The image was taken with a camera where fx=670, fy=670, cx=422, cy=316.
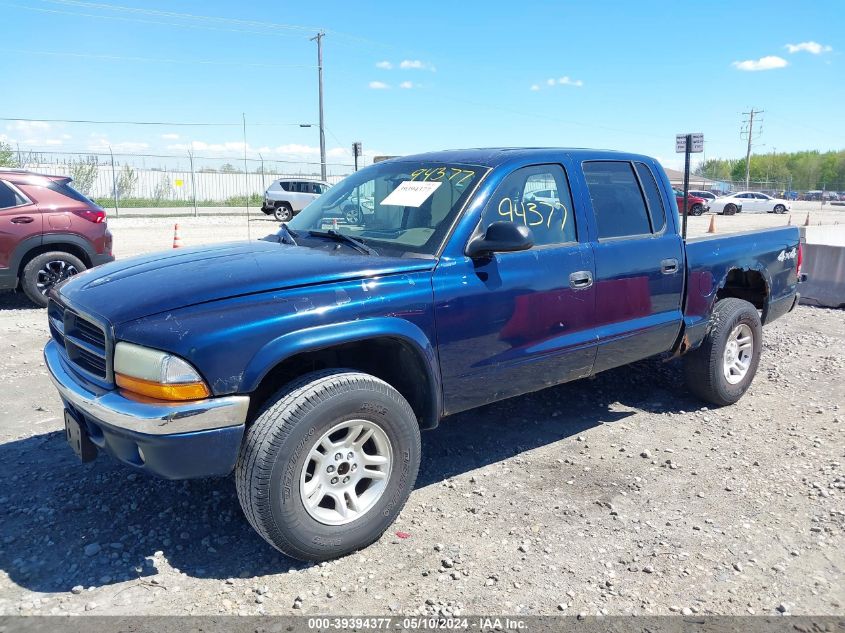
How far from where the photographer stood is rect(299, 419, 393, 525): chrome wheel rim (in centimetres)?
297

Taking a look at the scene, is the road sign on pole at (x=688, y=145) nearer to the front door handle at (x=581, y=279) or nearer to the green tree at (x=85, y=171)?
the front door handle at (x=581, y=279)

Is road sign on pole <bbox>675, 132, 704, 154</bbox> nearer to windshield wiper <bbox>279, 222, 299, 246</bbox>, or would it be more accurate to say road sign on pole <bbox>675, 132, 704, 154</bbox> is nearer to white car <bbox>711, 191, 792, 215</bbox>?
windshield wiper <bbox>279, 222, 299, 246</bbox>

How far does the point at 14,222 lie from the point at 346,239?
19.5 ft

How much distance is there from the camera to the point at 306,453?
285 centimetres

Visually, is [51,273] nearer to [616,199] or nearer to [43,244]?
[43,244]

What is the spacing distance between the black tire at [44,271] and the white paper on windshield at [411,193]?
576 cm

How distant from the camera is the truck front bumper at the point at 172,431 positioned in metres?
2.63

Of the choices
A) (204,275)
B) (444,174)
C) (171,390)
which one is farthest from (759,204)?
(171,390)

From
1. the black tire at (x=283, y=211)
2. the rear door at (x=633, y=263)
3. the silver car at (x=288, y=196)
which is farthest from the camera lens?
the black tire at (x=283, y=211)

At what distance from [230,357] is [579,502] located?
2075 mm

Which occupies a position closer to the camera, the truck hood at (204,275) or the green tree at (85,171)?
the truck hood at (204,275)

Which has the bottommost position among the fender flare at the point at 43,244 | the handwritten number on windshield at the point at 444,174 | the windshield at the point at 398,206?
the fender flare at the point at 43,244

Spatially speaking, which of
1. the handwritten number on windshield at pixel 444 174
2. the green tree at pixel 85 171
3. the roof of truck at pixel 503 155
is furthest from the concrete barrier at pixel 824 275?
the green tree at pixel 85 171

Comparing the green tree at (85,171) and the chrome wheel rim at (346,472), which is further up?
the green tree at (85,171)
